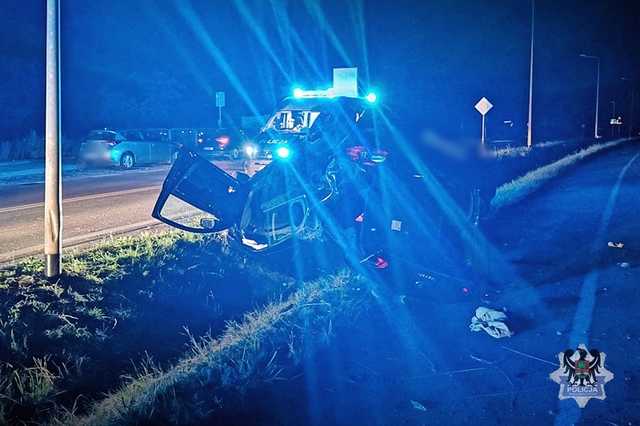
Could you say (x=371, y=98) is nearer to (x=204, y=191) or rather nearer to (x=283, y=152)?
(x=283, y=152)

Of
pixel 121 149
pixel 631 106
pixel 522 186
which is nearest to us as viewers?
pixel 522 186

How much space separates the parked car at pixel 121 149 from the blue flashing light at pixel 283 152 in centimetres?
1508

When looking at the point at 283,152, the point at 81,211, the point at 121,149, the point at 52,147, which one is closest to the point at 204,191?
the point at 283,152

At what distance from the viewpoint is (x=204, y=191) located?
7.13 metres

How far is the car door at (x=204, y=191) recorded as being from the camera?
6.89 metres

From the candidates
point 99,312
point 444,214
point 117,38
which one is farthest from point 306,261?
point 117,38

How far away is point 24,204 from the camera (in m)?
12.8

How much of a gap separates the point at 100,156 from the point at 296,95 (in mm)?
13657

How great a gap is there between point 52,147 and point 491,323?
457cm

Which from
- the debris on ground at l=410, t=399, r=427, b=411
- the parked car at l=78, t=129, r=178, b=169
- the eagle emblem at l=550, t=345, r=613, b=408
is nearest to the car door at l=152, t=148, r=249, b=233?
the debris on ground at l=410, t=399, r=427, b=411

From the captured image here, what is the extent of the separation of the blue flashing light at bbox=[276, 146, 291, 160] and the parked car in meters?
15.1

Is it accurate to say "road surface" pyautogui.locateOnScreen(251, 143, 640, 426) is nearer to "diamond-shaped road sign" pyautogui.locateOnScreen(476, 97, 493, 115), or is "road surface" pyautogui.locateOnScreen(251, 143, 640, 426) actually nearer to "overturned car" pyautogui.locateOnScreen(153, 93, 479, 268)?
"overturned car" pyautogui.locateOnScreen(153, 93, 479, 268)

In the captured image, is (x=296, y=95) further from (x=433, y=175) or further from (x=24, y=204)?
(x=24, y=204)

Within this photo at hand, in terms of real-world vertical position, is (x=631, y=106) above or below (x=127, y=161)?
above
